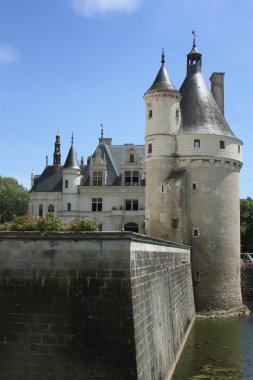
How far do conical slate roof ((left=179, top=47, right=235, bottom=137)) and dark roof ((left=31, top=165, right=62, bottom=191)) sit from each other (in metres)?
16.8

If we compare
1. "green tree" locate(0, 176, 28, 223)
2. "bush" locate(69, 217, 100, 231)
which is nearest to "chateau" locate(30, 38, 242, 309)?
"bush" locate(69, 217, 100, 231)

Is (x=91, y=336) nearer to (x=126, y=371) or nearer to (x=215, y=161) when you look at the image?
(x=126, y=371)

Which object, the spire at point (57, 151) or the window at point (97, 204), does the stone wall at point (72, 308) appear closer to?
the window at point (97, 204)

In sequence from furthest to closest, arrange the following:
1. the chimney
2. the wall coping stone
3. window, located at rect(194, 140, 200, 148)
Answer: the chimney < window, located at rect(194, 140, 200, 148) < the wall coping stone

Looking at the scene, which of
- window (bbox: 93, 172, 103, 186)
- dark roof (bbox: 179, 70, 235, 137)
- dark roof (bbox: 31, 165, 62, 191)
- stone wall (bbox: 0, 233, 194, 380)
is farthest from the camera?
dark roof (bbox: 31, 165, 62, 191)

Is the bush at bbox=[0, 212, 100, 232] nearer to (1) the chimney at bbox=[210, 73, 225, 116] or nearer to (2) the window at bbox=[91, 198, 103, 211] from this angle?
(1) the chimney at bbox=[210, 73, 225, 116]

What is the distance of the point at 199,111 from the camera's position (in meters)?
37.0

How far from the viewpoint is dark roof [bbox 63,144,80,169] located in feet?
156

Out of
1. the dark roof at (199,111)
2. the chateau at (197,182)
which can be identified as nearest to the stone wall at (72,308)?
the chateau at (197,182)

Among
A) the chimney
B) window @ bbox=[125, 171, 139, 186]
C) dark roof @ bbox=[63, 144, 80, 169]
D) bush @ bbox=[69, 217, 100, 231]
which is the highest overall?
the chimney

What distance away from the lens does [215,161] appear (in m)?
35.7

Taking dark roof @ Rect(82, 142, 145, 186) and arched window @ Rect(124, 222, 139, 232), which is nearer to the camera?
arched window @ Rect(124, 222, 139, 232)

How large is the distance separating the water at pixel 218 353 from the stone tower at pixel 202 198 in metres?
4.83

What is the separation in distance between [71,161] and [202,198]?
669 inches
